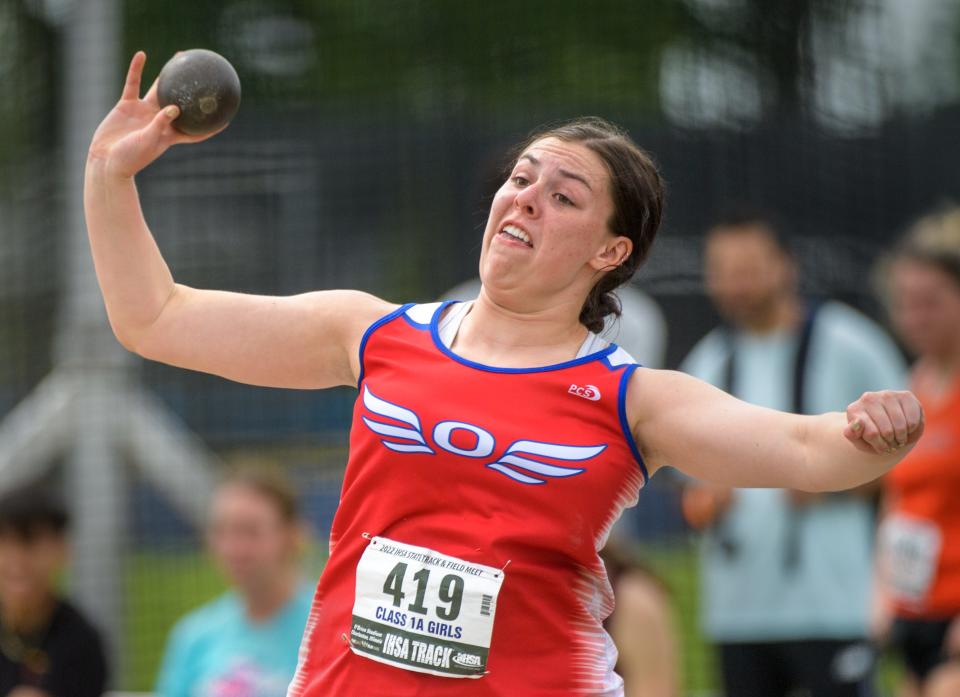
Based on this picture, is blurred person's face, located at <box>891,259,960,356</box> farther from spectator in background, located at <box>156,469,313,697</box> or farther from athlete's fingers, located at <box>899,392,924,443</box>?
athlete's fingers, located at <box>899,392,924,443</box>

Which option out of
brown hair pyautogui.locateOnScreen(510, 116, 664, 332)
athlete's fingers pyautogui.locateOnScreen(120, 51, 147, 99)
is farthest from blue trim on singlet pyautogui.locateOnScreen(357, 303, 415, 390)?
athlete's fingers pyautogui.locateOnScreen(120, 51, 147, 99)

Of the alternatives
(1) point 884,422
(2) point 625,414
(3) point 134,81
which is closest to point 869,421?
(1) point 884,422

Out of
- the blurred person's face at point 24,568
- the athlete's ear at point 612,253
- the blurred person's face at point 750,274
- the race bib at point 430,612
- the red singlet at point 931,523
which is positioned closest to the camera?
the race bib at point 430,612

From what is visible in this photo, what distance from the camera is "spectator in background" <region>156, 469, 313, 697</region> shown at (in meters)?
5.07

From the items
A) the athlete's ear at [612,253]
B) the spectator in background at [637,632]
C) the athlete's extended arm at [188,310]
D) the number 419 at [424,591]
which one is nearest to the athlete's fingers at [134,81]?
the athlete's extended arm at [188,310]

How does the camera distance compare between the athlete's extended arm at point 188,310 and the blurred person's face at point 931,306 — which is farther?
the blurred person's face at point 931,306

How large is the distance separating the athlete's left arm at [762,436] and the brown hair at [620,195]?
0.27m

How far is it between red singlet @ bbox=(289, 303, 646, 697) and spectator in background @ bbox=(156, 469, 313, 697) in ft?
7.45

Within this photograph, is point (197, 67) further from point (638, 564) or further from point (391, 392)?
point (638, 564)

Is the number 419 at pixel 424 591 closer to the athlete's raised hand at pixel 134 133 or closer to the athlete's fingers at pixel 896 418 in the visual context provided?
the athlete's fingers at pixel 896 418

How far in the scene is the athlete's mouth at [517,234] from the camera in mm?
2879

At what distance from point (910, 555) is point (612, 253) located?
2596 millimetres

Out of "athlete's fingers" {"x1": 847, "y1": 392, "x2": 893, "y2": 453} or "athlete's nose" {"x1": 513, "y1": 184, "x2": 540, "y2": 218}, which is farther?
"athlete's nose" {"x1": 513, "y1": 184, "x2": 540, "y2": 218}

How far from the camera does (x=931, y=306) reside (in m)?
5.07
